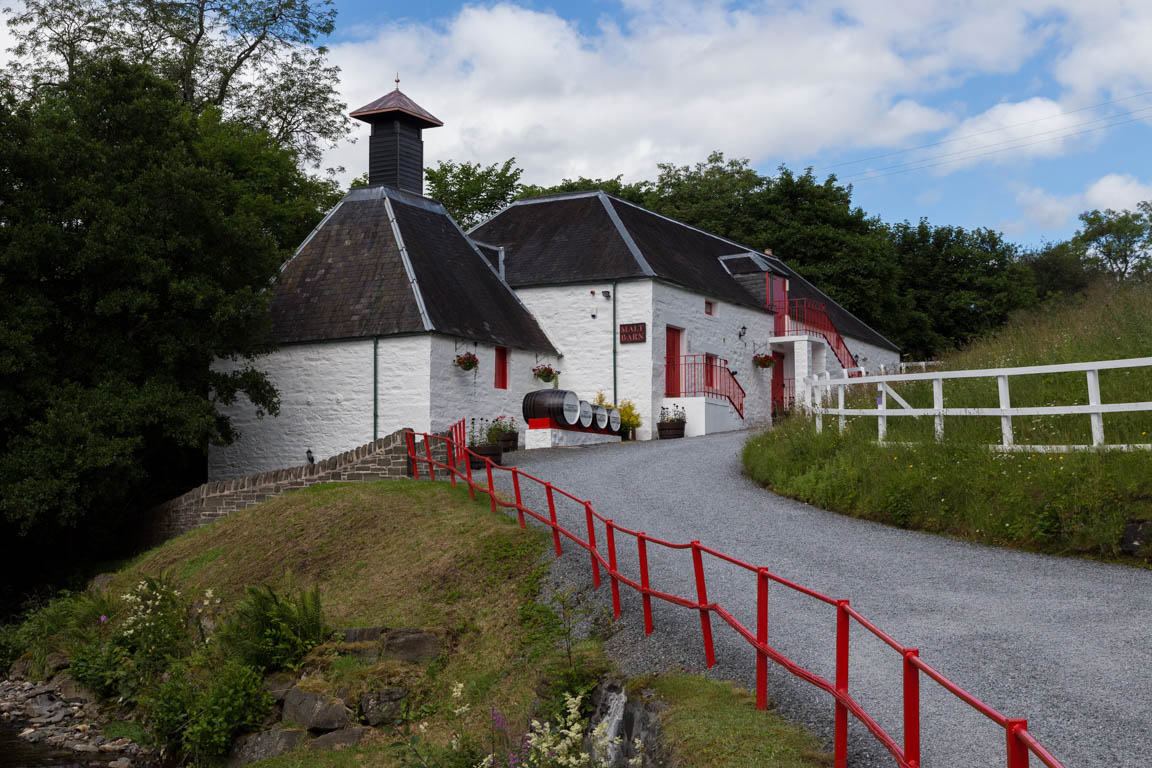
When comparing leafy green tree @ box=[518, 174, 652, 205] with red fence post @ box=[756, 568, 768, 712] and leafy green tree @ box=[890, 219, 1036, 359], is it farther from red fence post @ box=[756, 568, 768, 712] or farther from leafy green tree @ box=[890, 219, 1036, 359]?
red fence post @ box=[756, 568, 768, 712]

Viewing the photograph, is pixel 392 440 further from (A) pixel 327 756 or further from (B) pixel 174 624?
(A) pixel 327 756

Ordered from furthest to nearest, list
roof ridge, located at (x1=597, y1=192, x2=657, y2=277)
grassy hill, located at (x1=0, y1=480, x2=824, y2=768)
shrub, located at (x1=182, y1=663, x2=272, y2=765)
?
roof ridge, located at (x1=597, y1=192, x2=657, y2=277)
shrub, located at (x1=182, y1=663, x2=272, y2=765)
grassy hill, located at (x1=0, y1=480, x2=824, y2=768)

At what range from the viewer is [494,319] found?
25.7m

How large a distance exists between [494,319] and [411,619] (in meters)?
14.5

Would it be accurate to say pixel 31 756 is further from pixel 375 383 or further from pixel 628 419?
pixel 628 419

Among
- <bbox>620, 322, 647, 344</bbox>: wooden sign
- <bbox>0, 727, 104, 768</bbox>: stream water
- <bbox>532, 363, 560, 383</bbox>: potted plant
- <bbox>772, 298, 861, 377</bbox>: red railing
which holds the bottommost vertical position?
<bbox>0, 727, 104, 768</bbox>: stream water

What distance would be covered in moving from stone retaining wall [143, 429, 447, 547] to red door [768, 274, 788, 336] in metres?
16.5

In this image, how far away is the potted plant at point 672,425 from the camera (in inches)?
1043

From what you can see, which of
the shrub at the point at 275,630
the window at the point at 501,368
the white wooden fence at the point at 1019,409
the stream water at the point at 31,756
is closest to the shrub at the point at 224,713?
the shrub at the point at 275,630

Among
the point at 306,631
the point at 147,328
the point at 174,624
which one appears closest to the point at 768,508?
the point at 306,631

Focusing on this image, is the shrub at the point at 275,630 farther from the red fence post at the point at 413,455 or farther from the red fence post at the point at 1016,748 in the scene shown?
the red fence post at the point at 1016,748

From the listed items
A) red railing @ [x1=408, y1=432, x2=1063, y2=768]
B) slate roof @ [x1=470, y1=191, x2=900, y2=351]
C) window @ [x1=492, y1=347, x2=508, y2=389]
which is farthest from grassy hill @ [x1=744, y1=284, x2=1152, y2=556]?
slate roof @ [x1=470, y1=191, x2=900, y2=351]

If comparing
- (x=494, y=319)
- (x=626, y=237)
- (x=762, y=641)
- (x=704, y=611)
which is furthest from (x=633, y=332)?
(x=762, y=641)

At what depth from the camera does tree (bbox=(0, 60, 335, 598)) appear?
18.2 m
